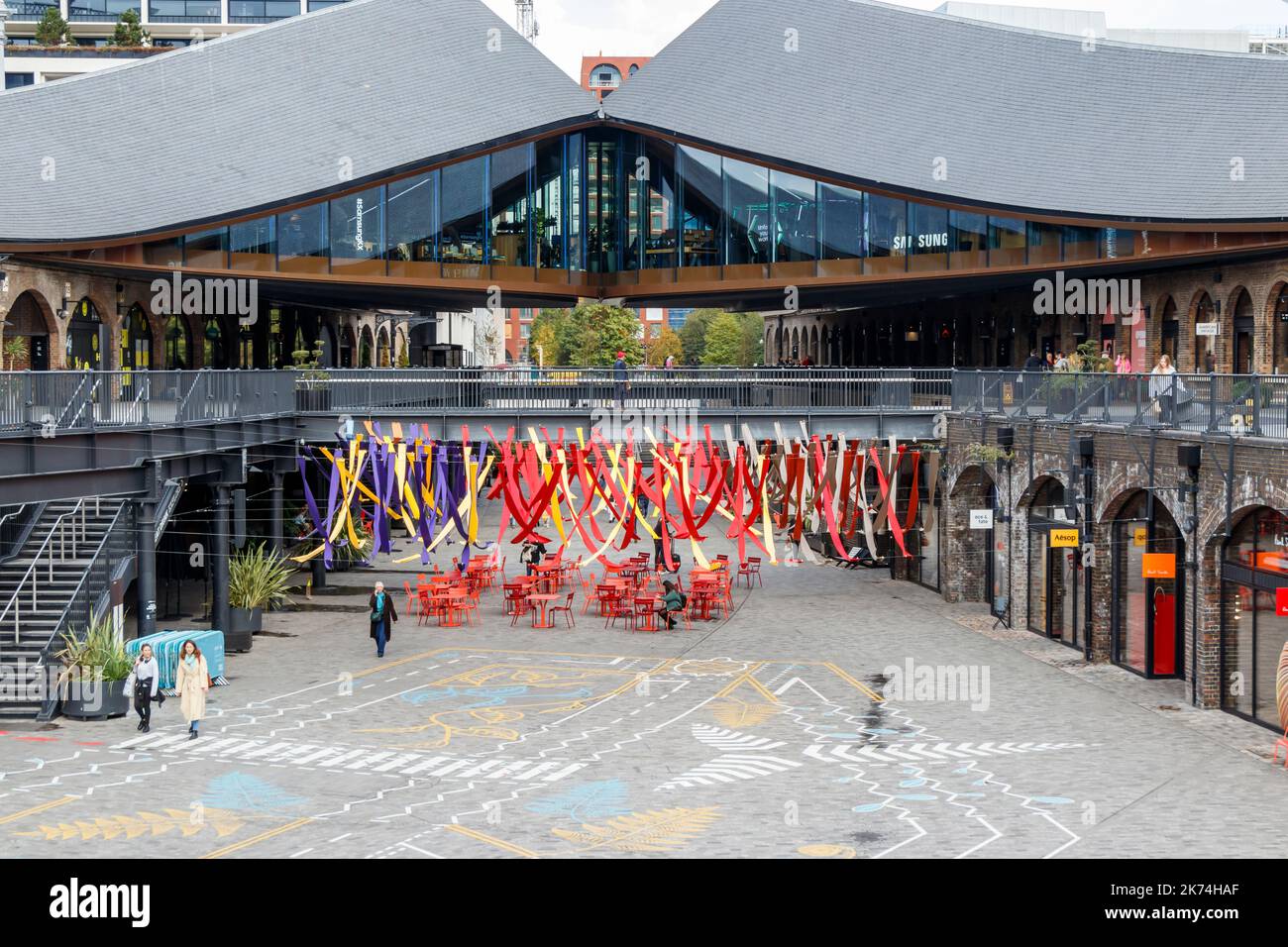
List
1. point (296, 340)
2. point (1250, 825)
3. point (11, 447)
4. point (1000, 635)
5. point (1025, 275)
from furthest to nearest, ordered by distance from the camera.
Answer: point (296, 340)
point (1025, 275)
point (1000, 635)
point (11, 447)
point (1250, 825)

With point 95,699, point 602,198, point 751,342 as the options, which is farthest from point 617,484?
point 751,342

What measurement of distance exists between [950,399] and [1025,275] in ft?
30.3

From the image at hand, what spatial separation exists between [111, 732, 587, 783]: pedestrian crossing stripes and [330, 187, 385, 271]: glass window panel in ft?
91.3

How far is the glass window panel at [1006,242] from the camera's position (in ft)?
158

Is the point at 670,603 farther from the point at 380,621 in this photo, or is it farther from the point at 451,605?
the point at 380,621

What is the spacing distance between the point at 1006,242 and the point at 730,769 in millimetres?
30135

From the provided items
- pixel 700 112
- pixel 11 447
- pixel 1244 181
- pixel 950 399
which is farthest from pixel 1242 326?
pixel 11 447

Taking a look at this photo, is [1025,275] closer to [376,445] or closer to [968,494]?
[968,494]

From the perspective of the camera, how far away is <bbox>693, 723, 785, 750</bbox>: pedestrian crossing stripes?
80.0 ft

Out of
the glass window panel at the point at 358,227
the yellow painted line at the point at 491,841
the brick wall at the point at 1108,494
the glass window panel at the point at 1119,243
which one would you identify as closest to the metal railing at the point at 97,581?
the yellow painted line at the point at 491,841

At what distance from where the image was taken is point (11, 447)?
25641mm

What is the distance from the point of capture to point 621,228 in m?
55.3

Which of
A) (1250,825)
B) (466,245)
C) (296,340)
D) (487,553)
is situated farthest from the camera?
(296,340)

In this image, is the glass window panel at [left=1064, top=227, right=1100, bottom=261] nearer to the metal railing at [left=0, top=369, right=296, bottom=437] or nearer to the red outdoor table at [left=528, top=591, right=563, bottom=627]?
the red outdoor table at [left=528, top=591, right=563, bottom=627]
